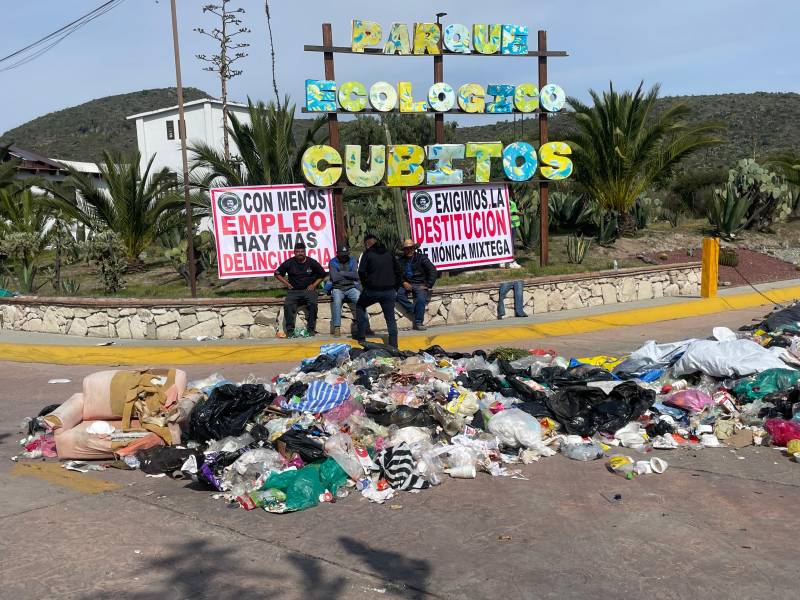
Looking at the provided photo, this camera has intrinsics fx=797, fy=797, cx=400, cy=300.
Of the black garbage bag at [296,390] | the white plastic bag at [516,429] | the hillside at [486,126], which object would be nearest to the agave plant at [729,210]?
the hillside at [486,126]

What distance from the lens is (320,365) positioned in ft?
30.7

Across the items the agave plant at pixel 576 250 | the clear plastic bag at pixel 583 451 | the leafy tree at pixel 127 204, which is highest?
the leafy tree at pixel 127 204

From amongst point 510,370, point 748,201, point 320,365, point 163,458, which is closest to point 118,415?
point 163,458

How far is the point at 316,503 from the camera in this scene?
6012 mm

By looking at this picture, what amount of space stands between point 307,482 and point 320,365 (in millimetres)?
3344

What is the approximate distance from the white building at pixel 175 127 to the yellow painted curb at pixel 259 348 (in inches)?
1341

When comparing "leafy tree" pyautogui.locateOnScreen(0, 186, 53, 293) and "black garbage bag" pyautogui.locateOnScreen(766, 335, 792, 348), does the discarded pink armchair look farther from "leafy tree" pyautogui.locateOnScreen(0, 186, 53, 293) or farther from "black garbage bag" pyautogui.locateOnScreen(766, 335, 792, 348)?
"leafy tree" pyautogui.locateOnScreen(0, 186, 53, 293)

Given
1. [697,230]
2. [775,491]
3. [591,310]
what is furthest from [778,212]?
[775,491]

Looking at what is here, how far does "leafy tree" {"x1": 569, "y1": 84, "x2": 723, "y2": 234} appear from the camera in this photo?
20.3 meters

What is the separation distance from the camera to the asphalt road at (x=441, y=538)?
4.52 m

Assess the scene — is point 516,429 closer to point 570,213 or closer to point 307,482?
point 307,482

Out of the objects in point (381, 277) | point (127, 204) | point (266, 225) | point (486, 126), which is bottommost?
point (381, 277)

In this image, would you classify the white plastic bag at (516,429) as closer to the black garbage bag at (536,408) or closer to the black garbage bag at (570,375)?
the black garbage bag at (536,408)

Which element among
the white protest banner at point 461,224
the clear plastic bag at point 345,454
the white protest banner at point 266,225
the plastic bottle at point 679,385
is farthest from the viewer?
the white protest banner at point 461,224
